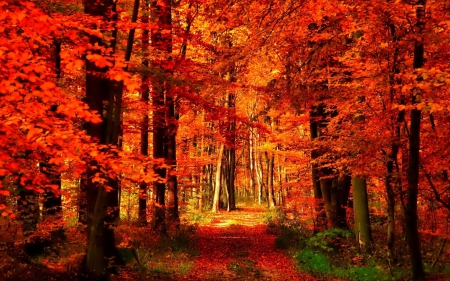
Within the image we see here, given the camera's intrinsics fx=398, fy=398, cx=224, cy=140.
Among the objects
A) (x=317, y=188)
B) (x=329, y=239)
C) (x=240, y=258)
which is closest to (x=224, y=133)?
(x=240, y=258)

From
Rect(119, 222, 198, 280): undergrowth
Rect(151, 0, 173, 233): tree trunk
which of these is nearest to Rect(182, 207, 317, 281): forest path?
Rect(119, 222, 198, 280): undergrowth

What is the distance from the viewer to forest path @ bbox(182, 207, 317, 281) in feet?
36.4

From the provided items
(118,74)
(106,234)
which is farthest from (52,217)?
(118,74)

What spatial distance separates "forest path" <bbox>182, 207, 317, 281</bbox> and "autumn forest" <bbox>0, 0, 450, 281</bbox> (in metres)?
0.11

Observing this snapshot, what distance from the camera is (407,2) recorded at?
7.70 m

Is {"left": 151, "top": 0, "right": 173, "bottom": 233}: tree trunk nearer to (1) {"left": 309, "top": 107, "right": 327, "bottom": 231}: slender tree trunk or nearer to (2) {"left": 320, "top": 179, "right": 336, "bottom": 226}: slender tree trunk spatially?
(1) {"left": 309, "top": 107, "right": 327, "bottom": 231}: slender tree trunk

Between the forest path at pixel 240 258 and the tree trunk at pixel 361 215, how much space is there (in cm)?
234

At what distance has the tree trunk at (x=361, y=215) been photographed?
12430 millimetres

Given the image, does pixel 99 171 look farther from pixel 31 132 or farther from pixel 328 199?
pixel 328 199

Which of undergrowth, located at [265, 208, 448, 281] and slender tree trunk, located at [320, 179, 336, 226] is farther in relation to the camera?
slender tree trunk, located at [320, 179, 336, 226]

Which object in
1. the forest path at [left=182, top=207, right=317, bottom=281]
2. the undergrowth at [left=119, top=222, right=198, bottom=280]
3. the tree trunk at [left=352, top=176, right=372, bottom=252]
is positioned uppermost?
the tree trunk at [left=352, top=176, right=372, bottom=252]

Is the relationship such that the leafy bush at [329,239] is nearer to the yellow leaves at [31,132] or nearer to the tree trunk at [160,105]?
the tree trunk at [160,105]

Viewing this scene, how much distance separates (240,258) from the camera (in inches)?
536

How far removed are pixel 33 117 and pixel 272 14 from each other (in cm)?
607
